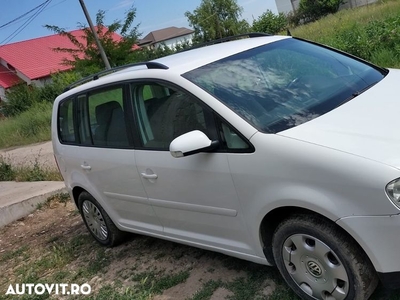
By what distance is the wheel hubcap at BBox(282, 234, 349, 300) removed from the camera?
8.92ft

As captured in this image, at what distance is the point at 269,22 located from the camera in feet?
195

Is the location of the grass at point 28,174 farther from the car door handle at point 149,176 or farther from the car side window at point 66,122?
the car door handle at point 149,176

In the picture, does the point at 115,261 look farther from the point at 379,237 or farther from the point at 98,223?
the point at 379,237

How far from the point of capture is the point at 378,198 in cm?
233

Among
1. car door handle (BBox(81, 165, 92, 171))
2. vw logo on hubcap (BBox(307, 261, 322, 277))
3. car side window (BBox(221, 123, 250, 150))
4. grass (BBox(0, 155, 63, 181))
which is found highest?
car side window (BBox(221, 123, 250, 150))

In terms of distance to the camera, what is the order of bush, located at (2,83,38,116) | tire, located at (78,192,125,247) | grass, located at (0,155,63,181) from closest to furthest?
tire, located at (78,192,125,247)
grass, located at (0,155,63,181)
bush, located at (2,83,38,116)

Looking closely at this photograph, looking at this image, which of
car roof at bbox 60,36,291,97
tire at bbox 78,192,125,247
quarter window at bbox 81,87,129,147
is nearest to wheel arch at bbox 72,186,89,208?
tire at bbox 78,192,125,247

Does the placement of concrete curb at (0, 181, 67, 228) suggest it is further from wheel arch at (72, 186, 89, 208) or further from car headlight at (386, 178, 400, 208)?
car headlight at (386, 178, 400, 208)

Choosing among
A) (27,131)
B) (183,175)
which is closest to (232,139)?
(183,175)

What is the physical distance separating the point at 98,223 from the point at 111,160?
1180mm

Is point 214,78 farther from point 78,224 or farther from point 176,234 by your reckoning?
point 78,224

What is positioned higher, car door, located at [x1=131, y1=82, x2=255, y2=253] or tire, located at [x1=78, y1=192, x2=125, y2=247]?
car door, located at [x1=131, y1=82, x2=255, y2=253]

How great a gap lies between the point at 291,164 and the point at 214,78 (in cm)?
102

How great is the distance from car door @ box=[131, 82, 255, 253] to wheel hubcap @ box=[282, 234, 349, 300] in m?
0.37
